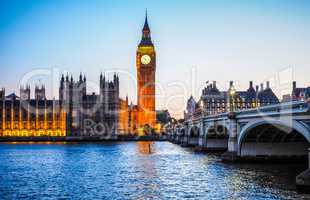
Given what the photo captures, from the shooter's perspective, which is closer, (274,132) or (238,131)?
(274,132)

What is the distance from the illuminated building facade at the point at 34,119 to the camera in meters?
154

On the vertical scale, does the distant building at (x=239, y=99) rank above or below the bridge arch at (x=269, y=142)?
above

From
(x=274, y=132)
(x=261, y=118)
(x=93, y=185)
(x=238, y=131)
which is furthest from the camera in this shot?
(x=238, y=131)

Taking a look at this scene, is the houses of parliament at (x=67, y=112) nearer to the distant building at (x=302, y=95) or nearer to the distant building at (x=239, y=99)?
the distant building at (x=239, y=99)

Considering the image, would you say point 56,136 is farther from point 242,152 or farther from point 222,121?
point 242,152

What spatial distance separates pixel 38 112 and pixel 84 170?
109386mm

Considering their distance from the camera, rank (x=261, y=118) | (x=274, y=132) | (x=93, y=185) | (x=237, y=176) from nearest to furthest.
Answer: (x=93, y=185)
(x=237, y=176)
(x=261, y=118)
(x=274, y=132)

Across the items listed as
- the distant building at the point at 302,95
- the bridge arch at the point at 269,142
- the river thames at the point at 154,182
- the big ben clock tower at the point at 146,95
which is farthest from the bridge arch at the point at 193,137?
the big ben clock tower at the point at 146,95

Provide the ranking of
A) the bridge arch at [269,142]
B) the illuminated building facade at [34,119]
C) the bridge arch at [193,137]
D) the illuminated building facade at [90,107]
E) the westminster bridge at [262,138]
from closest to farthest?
the westminster bridge at [262,138]
the bridge arch at [269,142]
the bridge arch at [193,137]
the illuminated building facade at [34,119]
the illuminated building facade at [90,107]

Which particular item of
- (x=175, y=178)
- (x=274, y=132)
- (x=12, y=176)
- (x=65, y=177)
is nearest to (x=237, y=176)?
(x=175, y=178)

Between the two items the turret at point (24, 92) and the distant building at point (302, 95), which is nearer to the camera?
the distant building at point (302, 95)

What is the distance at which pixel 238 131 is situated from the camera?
50781 mm

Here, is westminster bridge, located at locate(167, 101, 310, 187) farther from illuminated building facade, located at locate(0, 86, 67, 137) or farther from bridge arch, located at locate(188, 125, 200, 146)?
illuminated building facade, located at locate(0, 86, 67, 137)

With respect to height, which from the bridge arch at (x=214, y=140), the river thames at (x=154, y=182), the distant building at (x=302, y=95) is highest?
the distant building at (x=302, y=95)
